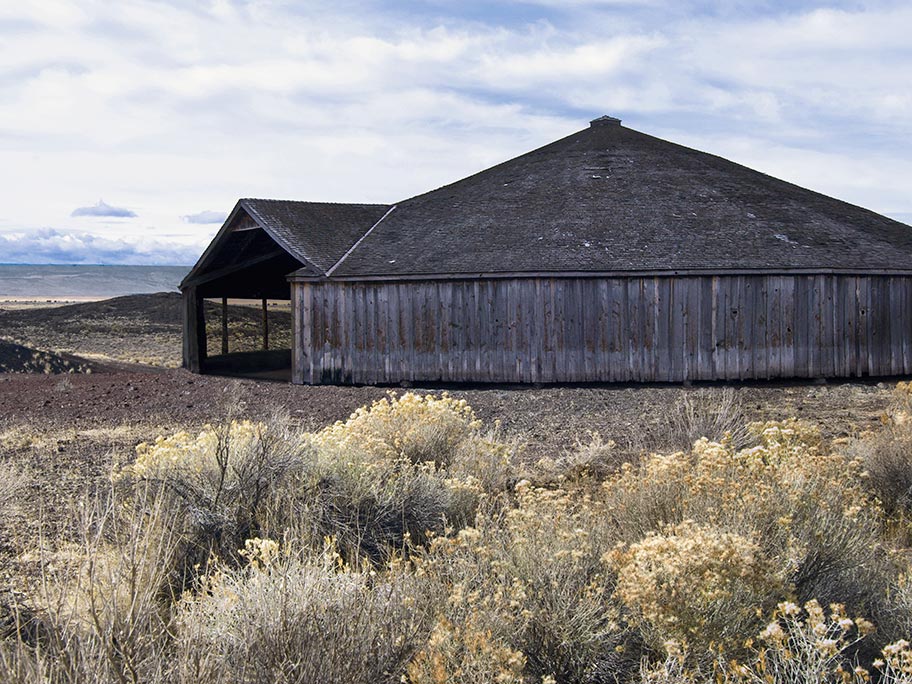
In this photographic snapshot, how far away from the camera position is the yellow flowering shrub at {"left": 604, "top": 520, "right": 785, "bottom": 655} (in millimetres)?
4141

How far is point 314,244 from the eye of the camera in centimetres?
2009

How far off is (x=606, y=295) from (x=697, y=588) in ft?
44.7

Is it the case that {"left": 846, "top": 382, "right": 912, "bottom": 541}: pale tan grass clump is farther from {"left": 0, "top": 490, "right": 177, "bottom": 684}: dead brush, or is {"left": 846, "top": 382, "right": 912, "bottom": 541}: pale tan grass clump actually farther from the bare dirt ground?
{"left": 0, "top": 490, "right": 177, "bottom": 684}: dead brush

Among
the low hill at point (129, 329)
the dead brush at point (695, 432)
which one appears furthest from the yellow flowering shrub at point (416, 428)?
the low hill at point (129, 329)

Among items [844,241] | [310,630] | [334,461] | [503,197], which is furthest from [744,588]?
[503,197]

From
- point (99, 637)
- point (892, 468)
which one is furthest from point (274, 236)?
point (99, 637)

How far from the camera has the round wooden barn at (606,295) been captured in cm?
1753

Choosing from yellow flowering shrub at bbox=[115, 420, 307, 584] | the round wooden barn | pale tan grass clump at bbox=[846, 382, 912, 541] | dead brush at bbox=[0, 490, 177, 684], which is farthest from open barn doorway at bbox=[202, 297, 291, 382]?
dead brush at bbox=[0, 490, 177, 684]

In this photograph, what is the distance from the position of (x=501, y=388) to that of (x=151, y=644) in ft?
47.4

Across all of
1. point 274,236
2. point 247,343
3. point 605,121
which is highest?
point 605,121

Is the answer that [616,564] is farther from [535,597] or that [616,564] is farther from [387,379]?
[387,379]

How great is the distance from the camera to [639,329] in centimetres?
1755

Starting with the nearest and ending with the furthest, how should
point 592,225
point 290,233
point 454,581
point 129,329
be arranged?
point 454,581 < point 592,225 < point 290,233 < point 129,329

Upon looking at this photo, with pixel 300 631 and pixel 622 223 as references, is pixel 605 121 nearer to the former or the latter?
pixel 622 223
